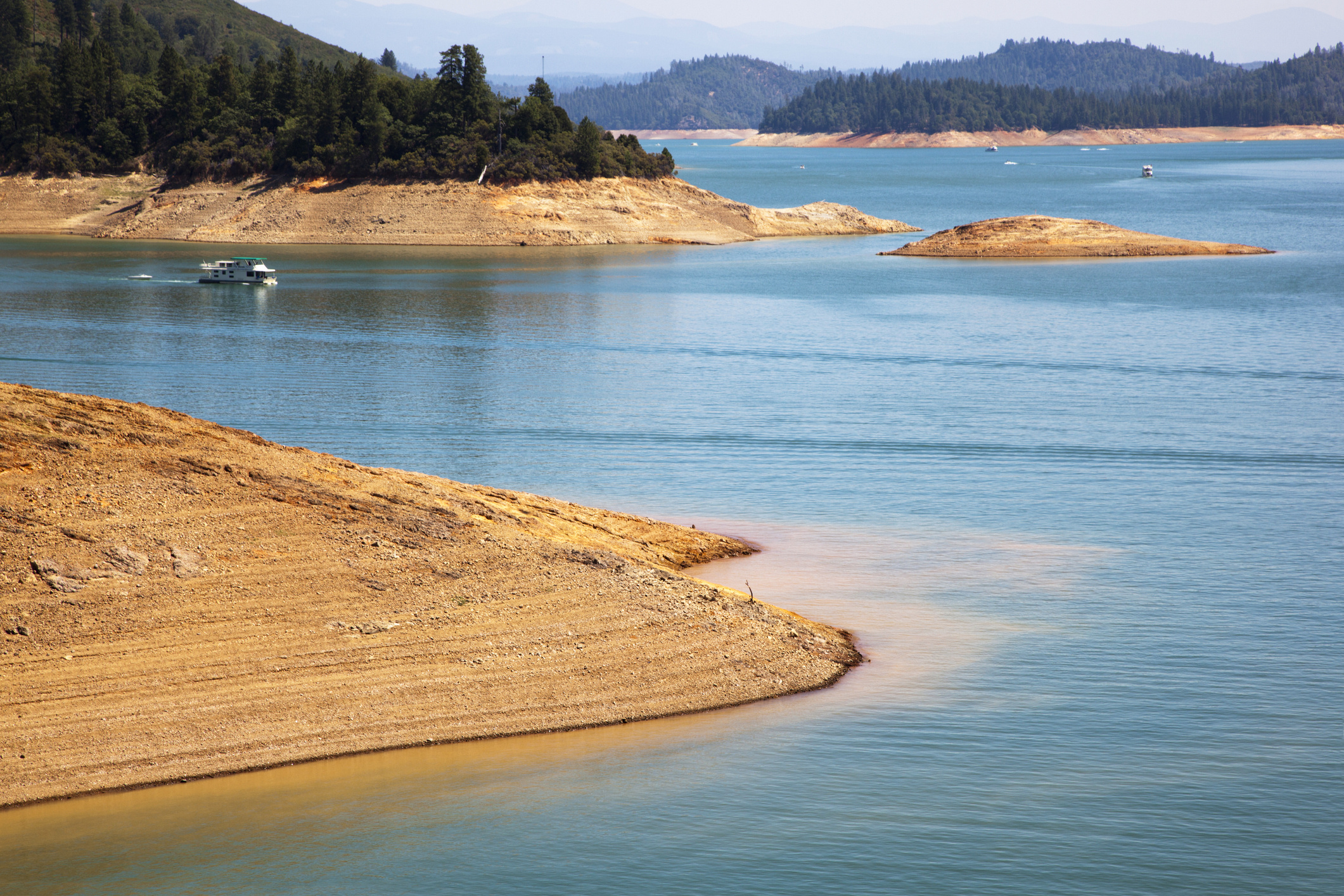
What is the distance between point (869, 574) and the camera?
25266mm

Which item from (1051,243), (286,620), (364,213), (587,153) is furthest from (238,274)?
(286,620)

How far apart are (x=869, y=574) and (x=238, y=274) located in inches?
2622

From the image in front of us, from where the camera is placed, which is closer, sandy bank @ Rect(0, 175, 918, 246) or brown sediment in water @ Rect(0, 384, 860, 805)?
brown sediment in water @ Rect(0, 384, 860, 805)

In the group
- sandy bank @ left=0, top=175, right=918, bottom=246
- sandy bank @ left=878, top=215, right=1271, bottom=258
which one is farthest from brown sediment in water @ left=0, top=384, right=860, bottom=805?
sandy bank @ left=0, top=175, right=918, bottom=246

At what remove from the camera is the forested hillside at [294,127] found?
383 ft

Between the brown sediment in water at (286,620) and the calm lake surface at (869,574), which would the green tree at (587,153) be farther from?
the brown sediment in water at (286,620)

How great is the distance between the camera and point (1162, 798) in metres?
16.2

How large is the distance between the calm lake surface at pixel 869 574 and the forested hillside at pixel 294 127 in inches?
1842

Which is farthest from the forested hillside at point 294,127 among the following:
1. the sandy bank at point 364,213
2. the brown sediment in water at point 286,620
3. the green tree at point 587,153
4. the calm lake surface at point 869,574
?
the brown sediment in water at point 286,620

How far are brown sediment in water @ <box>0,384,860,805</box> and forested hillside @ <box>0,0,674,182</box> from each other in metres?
97.9

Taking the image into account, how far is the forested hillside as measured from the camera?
117 m

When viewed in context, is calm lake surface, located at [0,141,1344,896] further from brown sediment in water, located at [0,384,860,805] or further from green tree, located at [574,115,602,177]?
green tree, located at [574,115,602,177]

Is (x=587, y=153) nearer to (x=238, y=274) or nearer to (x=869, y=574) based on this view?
(x=238, y=274)

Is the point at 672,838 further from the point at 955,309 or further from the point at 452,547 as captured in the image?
the point at 955,309
